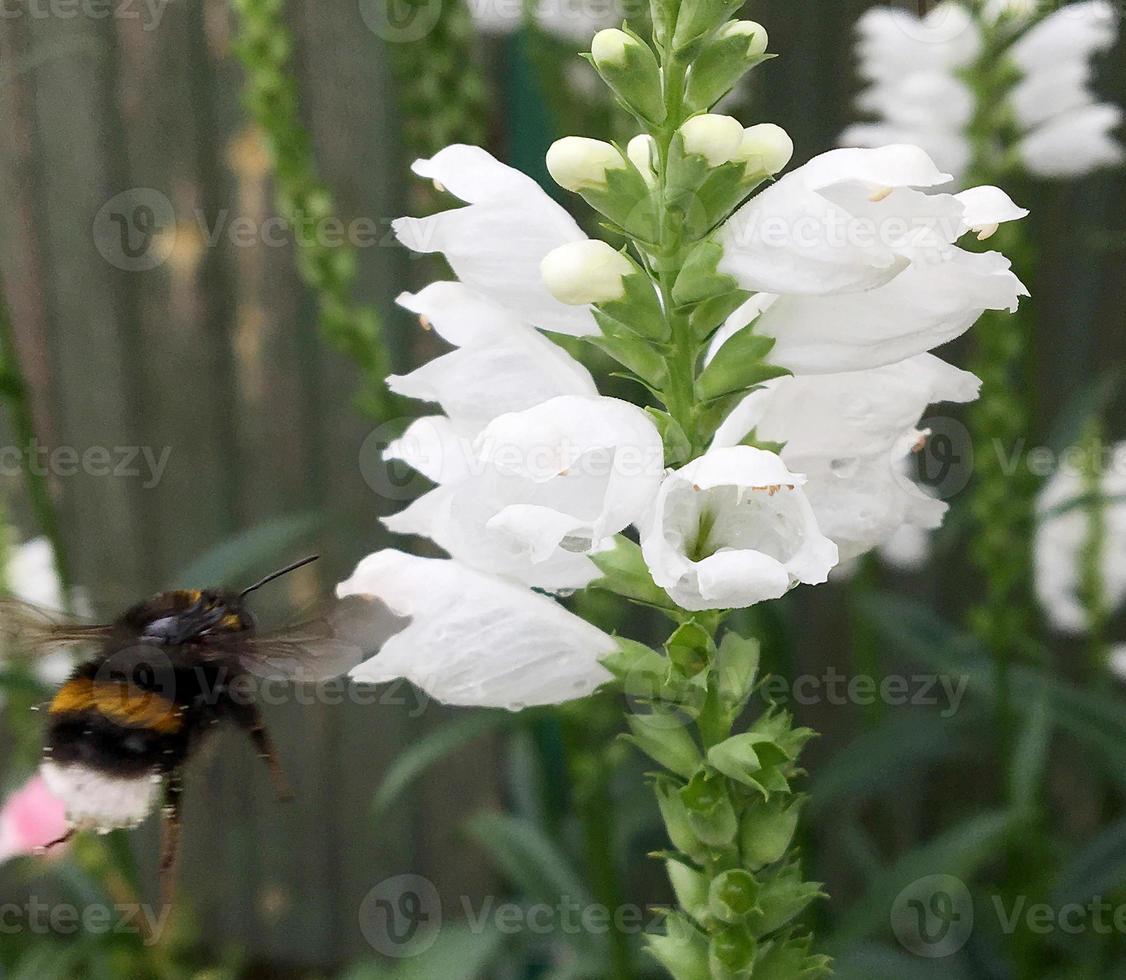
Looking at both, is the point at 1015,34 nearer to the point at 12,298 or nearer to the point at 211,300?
the point at 211,300

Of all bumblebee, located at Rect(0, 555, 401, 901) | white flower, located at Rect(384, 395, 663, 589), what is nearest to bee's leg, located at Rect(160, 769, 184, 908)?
bumblebee, located at Rect(0, 555, 401, 901)

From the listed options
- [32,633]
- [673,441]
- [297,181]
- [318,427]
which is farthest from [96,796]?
[318,427]

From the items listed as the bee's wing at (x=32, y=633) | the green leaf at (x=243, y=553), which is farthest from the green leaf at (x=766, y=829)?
the green leaf at (x=243, y=553)

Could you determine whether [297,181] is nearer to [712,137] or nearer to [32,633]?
[32,633]

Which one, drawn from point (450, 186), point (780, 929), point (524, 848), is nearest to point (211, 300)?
point (524, 848)

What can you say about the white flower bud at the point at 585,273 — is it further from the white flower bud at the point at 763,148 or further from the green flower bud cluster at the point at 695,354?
the white flower bud at the point at 763,148
